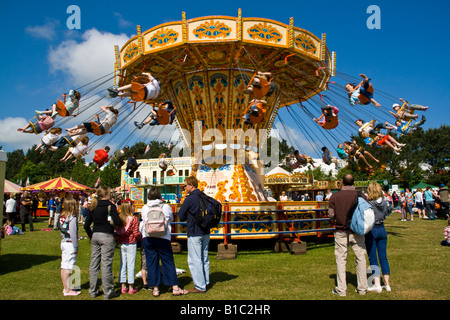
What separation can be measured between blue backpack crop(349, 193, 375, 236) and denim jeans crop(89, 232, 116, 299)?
11.8 ft

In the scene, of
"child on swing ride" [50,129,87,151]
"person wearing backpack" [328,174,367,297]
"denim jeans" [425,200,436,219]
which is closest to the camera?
"person wearing backpack" [328,174,367,297]

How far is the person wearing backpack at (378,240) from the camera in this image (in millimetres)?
5105

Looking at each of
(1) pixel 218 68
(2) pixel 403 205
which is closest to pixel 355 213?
(1) pixel 218 68

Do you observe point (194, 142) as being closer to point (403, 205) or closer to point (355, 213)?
point (355, 213)

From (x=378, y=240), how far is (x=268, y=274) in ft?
7.07

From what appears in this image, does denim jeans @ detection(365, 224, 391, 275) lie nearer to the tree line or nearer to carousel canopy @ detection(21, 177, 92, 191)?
carousel canopy @ detection(21, 177, 92, 191)

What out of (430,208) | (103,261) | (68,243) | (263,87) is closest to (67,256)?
(68,243)

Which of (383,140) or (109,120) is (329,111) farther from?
(109,120)

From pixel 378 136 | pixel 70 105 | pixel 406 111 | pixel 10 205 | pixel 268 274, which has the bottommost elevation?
pixel 268 274

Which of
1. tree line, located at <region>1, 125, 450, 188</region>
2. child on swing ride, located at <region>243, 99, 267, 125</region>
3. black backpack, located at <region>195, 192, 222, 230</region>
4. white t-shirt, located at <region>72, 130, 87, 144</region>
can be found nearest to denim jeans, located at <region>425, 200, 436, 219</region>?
child on swing ride, located at <region>243, 99, 267, 125</region>

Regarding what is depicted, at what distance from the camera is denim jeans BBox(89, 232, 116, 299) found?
16.0 feet

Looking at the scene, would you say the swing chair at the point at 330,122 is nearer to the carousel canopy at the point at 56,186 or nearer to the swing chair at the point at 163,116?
the swing chair at the point at 163,116

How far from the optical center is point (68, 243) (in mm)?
5230
